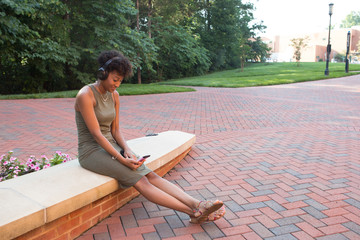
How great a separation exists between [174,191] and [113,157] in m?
0.60

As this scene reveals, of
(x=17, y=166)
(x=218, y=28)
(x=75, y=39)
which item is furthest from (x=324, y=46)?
(x=17, y=166)

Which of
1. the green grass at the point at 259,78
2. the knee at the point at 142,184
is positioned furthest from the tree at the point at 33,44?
the knee at the point at 142,184

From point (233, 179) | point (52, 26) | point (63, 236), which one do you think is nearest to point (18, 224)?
point (63, 236)

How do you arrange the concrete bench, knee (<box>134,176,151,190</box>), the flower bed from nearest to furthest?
the concrete bench → knee (<box>134,176,151,190</box>) → the flower bed

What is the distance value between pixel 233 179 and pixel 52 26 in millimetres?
12571

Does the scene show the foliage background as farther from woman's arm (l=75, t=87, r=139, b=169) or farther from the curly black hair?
woman's arm (l=75, t=87, r=139, b=169)

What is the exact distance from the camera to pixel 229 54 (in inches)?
1373

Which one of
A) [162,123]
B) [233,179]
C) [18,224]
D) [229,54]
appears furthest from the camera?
[229,54]

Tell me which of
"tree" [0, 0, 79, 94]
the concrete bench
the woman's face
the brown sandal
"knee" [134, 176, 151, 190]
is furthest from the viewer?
"tree" [0, 0, 79, 94]

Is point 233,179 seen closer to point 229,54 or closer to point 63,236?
point 63,236

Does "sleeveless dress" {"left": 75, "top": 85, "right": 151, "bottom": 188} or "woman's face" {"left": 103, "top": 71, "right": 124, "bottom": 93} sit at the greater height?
"woman's face" {"left": 103, "top": 71, "right": 124, "bottom": 93}

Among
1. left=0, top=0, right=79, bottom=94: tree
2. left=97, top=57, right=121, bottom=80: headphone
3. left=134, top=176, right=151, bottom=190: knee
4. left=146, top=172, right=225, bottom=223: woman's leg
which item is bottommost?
left=146, top=172, right=225, bottom=223: woman's leg

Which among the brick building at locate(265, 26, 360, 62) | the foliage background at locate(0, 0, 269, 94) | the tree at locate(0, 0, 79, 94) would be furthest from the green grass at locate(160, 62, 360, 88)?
the brick building at locate(265, 26, 360, 62)

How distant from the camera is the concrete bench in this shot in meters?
1.85
